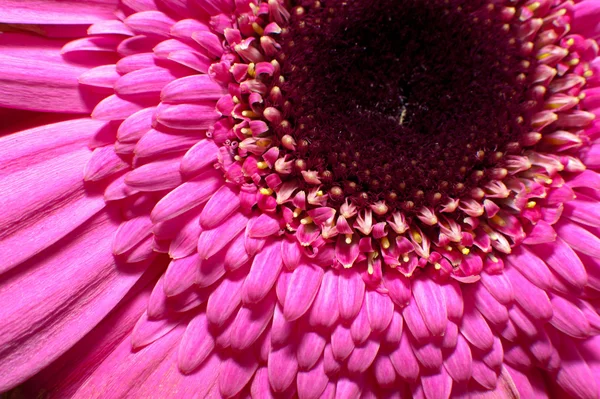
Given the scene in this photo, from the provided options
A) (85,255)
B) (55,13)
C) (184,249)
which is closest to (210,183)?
(184,249)

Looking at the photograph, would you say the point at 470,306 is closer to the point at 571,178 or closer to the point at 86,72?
the point at 571,178

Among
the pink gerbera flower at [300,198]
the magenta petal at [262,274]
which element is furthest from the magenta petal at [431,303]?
the magenta petal at [262,274]

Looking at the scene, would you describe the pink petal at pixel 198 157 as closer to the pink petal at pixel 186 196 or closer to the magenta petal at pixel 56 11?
the pink petal at pixel 186 196

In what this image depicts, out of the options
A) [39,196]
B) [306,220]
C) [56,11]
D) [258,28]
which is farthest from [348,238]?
[56,11]

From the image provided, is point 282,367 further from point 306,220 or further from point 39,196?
point 39,196

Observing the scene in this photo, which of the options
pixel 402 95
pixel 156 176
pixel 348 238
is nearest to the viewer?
pixel 156 176
